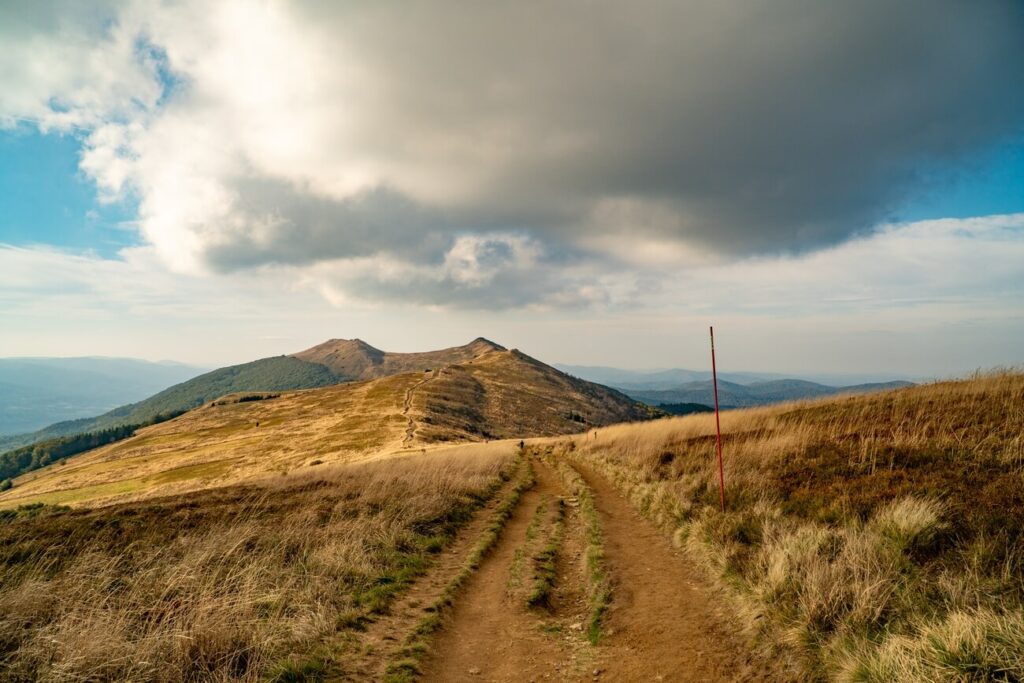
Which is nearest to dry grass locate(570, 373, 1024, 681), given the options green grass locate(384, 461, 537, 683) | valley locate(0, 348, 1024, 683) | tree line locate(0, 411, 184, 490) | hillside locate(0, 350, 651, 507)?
valley locate(0, 348, 1024, 683)

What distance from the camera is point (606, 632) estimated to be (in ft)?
29.0

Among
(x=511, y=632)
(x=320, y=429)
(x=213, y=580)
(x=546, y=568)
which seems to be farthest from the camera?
(x=320, y=429)

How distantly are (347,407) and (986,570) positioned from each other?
427 ft

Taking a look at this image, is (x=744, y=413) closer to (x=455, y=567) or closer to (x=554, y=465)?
(x=554, y=465)

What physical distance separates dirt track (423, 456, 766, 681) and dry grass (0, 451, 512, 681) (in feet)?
6.62

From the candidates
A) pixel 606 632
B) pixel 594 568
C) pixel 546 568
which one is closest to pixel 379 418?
pixel 546 568

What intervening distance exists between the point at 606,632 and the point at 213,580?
310 inches

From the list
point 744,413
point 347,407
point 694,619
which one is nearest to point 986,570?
point 694,619

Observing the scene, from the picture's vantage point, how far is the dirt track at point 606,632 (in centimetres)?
752

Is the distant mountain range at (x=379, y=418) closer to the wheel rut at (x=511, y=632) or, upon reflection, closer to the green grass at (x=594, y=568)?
the green grass at (x=594, y=568)

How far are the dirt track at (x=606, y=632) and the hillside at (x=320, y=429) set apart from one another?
161 feet

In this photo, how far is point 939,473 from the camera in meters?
11.3

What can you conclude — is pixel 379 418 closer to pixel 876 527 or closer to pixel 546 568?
pixel 546 568

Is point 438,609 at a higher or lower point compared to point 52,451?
higher
